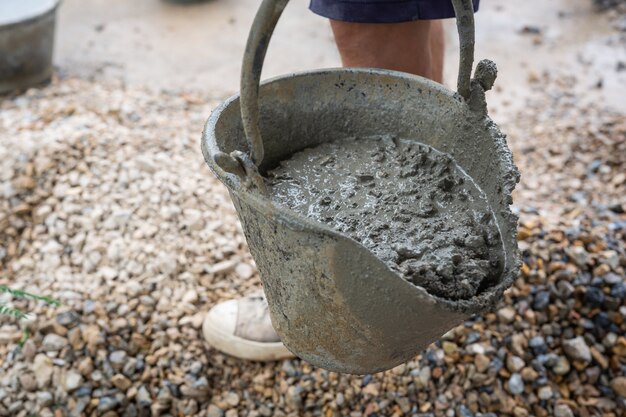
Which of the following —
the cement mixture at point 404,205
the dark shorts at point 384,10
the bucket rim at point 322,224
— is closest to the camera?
the bucket rim at point 322,224

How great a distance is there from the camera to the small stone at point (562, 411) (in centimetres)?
192

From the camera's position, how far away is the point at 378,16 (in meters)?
1.76

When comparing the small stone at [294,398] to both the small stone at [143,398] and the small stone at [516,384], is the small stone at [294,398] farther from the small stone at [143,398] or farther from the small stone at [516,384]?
the small stone at [516,384]

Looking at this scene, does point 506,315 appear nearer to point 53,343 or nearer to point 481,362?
point 481,362

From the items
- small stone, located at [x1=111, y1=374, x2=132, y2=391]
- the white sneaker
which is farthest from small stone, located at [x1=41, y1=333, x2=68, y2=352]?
the white sneaker

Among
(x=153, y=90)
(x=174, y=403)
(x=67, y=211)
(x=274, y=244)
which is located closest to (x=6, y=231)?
(x=67, y=211)

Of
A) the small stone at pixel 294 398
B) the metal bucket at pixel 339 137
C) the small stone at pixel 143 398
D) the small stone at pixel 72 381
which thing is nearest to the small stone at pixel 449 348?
the small stone at pixel 294 398

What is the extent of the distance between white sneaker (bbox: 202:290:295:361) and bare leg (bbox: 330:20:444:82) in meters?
0.82

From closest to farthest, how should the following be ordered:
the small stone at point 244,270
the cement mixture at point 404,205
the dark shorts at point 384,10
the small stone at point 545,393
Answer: the cement mixture at point 404,205 → the dark shorts at point 384,10 → the small stone at point 545,393 → the small stone at point 244,270

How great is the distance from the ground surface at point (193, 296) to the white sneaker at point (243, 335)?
2.1 inches

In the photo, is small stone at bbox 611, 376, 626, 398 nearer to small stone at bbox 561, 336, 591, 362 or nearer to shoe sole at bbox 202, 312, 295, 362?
small stone at bbox 561, 336, 591, 362

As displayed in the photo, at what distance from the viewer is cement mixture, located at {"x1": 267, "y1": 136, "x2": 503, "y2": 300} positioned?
1.17 meters

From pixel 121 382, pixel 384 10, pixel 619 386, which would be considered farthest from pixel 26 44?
pixel 619 386

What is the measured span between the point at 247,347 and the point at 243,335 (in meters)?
0.04
